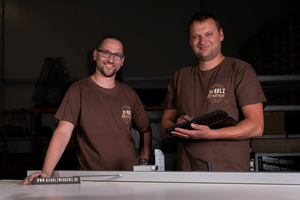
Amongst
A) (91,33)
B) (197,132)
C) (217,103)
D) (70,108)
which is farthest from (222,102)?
(91,33)

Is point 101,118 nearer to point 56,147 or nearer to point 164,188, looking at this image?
point 56,147

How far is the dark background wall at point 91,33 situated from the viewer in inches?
332

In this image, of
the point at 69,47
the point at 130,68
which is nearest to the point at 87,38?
the point at 69,47

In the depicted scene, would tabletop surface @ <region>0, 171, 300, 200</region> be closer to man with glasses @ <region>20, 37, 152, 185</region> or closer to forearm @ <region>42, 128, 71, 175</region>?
forearm @ <region>42, 128, 71, 175</region>

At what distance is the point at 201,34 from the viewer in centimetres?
196

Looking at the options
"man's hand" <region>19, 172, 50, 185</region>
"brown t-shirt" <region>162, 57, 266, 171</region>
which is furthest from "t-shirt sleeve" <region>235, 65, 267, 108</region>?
"man's hand" <region>19, 172, 50, 185</region>

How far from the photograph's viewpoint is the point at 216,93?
6.31 feet

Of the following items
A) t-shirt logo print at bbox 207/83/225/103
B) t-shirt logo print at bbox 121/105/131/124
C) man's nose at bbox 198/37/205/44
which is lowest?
t-shirt logo print at bbox 121/105/131/124

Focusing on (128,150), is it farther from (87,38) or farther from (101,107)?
(87,38)

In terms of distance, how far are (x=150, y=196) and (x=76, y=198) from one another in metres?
0.27

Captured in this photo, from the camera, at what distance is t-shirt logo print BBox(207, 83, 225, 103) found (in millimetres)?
1913

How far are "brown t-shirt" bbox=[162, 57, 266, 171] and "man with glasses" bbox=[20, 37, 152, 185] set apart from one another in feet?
1.37

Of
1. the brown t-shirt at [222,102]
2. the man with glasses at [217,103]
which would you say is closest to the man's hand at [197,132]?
the man with glasses at [217,103]

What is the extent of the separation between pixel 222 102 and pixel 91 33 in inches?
284
